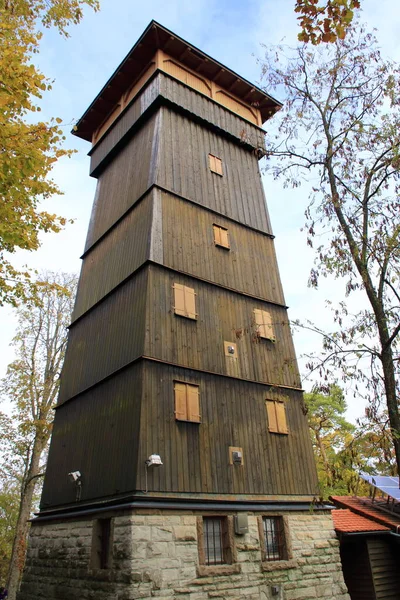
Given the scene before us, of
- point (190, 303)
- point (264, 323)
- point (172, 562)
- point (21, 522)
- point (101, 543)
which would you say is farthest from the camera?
point (21, 522)

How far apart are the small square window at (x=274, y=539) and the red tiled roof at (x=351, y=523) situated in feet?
7.45

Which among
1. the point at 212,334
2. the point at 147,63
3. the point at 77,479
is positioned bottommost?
the point at 77,479

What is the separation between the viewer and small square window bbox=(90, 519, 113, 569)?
9.90m

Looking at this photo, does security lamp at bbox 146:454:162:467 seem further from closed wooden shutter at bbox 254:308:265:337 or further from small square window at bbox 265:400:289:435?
closed wooden shutter at bbox 254:308:265:337

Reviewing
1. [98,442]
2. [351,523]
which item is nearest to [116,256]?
[98,442]

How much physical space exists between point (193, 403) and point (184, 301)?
285 cm

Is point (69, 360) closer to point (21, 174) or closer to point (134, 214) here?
point (134, 214)

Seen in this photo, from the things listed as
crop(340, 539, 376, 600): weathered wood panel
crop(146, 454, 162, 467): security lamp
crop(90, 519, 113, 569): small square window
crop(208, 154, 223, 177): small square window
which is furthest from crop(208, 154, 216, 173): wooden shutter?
crop(340, 539, 376, 600): weathered wood panel

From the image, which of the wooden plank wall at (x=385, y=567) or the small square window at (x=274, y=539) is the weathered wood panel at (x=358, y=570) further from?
the small square window at (x=274, y=539)

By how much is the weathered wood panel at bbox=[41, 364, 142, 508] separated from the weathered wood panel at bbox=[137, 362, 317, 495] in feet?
1.39

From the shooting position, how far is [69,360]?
14961mm

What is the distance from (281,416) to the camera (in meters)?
13.1

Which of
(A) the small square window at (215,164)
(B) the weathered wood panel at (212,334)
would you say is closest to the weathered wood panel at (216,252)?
(B) the weathered wood panel at (212,334)

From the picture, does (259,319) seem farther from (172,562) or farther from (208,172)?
(172,562)
